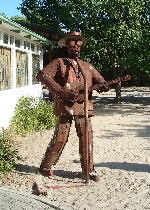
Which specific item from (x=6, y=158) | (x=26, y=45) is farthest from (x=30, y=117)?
(x=6, y=158)

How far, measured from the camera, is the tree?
1504 centimetres

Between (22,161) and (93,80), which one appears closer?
(93,80)

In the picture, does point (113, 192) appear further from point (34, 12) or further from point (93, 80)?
point (34, 12)

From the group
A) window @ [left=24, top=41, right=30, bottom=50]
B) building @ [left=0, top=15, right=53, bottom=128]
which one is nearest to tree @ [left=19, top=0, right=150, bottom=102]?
building @ [left=0, top=15, right=53, bottom=128]

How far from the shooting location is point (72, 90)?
15.2 feet

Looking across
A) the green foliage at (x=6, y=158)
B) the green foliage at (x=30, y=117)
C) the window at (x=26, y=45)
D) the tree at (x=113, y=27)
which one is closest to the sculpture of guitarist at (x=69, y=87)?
the green foliage at (x=6, y=158)

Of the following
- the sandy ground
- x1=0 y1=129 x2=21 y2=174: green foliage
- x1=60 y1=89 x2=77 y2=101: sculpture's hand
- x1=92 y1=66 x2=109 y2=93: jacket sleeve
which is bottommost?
the sandy ground

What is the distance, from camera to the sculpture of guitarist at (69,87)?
15.7ft

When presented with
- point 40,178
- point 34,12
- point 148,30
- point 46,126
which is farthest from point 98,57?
point 40,178

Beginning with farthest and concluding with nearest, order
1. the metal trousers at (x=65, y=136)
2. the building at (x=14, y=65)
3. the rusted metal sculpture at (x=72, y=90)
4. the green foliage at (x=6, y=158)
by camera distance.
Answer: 1. the building at (x=14, y=65)
2. the green foliage at (x=6, y=158)
3. the metal trousers at (x=65, y=136)
4. the rusted metal sculpture at (x=72, y=90)

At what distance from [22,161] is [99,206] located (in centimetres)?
240

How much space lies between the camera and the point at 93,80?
16.8ft

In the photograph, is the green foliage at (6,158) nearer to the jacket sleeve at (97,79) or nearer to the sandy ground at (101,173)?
the sandy ground at (101,173)

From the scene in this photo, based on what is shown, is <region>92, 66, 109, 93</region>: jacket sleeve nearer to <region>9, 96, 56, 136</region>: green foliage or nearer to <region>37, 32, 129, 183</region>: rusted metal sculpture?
<region>37, 32, 129, 183</region>: rusted metal sculpture
